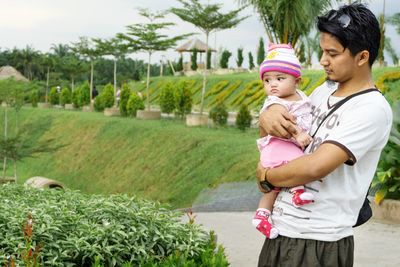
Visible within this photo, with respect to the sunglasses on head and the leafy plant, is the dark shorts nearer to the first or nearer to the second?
the sunglasses on head

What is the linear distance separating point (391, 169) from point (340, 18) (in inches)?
255

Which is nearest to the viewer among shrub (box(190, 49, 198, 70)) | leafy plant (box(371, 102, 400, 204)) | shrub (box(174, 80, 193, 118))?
leafy plant (box(371, 102, 400, 204))

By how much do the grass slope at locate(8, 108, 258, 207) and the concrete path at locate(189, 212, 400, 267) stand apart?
28.9 feet

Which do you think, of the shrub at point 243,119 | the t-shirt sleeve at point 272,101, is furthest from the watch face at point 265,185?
the shrub at point 243,119

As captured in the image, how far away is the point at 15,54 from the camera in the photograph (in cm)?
7600

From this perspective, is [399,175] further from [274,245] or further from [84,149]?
[84,149]

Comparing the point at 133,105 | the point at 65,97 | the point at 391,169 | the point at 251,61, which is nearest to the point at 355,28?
the point at 391,169

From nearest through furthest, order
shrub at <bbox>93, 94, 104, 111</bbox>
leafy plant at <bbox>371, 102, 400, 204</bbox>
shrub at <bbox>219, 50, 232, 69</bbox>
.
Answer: leafy plant at <bbox>371, 102, 400, 204</bbox>
shrub at <bbox>93, 94, 104, 111</bbox>
shrub at <bbox>219, 50, 232, 69</bbox>

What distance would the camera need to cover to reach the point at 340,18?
7.63ft

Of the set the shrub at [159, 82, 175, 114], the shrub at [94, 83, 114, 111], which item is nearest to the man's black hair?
the shrub at [159, 82, 175, 114]

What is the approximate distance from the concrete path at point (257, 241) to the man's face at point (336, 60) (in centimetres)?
384

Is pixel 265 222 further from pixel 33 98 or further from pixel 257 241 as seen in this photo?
pixel 33 98

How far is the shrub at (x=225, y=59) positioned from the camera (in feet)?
165

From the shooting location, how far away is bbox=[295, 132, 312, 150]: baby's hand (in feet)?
7.80
